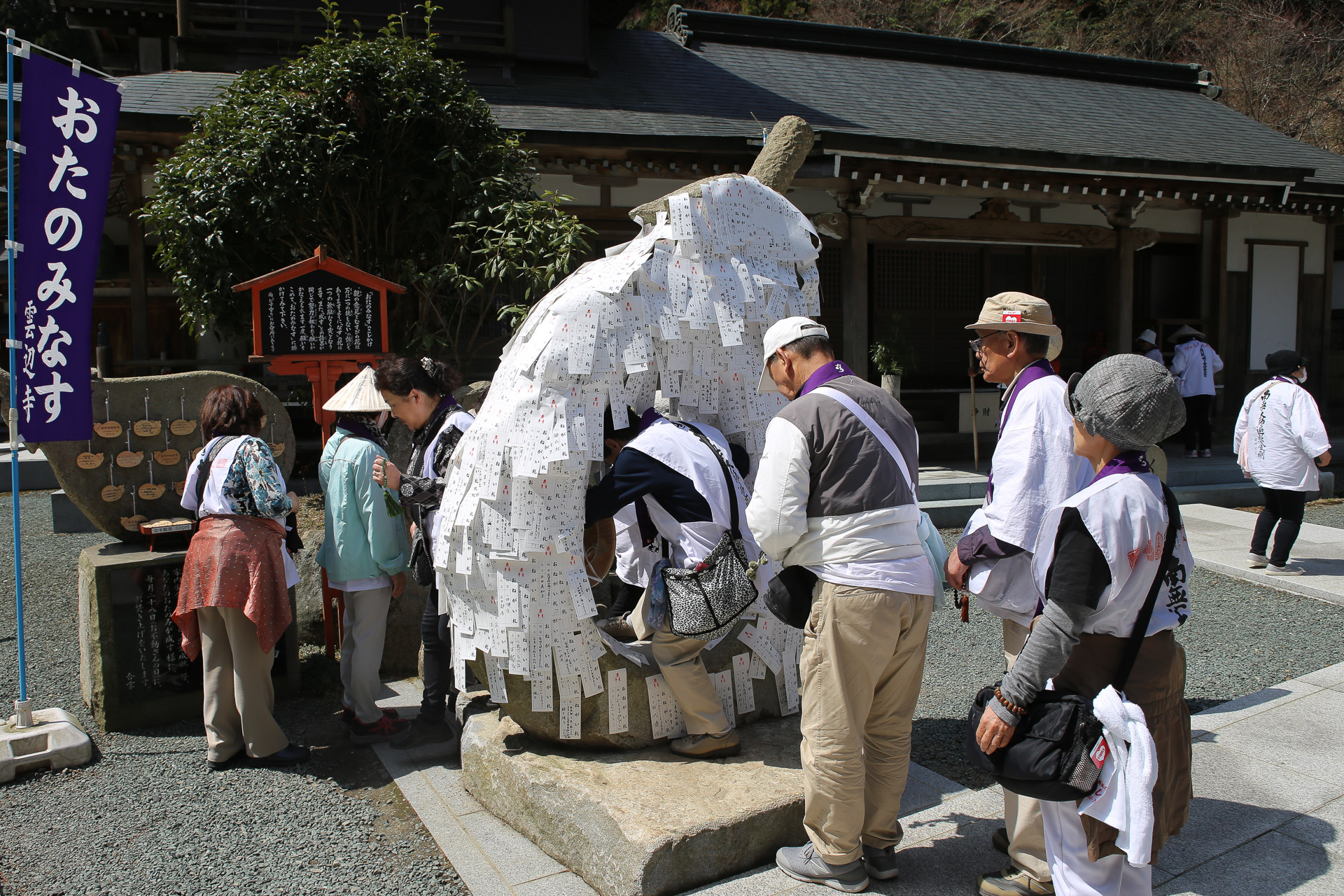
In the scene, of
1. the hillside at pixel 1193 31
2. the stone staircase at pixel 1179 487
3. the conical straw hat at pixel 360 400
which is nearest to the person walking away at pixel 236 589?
the conical straw hat at pixel 360 400

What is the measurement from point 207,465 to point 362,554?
739mm

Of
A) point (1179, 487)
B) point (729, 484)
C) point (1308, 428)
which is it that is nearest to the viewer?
point (729, 484)

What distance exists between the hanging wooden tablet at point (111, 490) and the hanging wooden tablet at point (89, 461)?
0.19 ft

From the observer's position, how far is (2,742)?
3594 millimetres

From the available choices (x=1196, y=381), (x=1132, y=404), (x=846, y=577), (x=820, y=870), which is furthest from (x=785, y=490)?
(x=1196, y=381)

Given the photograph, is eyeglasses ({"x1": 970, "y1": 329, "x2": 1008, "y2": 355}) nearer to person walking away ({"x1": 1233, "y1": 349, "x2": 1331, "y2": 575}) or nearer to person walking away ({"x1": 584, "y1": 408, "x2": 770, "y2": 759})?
person walking away ({"x1": 584, "y1": 408, "x2": 770, "y2": 759})

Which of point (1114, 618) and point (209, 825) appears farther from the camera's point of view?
point (209, 825)

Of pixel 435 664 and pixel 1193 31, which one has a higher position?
pixel 1193 31

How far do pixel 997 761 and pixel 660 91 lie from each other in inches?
423

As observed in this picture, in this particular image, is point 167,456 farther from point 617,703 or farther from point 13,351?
point 617,703

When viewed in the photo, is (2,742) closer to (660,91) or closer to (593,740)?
(593,740)

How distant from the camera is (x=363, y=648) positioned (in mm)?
3920

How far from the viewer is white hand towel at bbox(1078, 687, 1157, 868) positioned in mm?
1957

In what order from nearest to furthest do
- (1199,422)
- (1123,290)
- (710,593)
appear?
1. (710,593)
2. (1123,290)
3. (1199,422)
